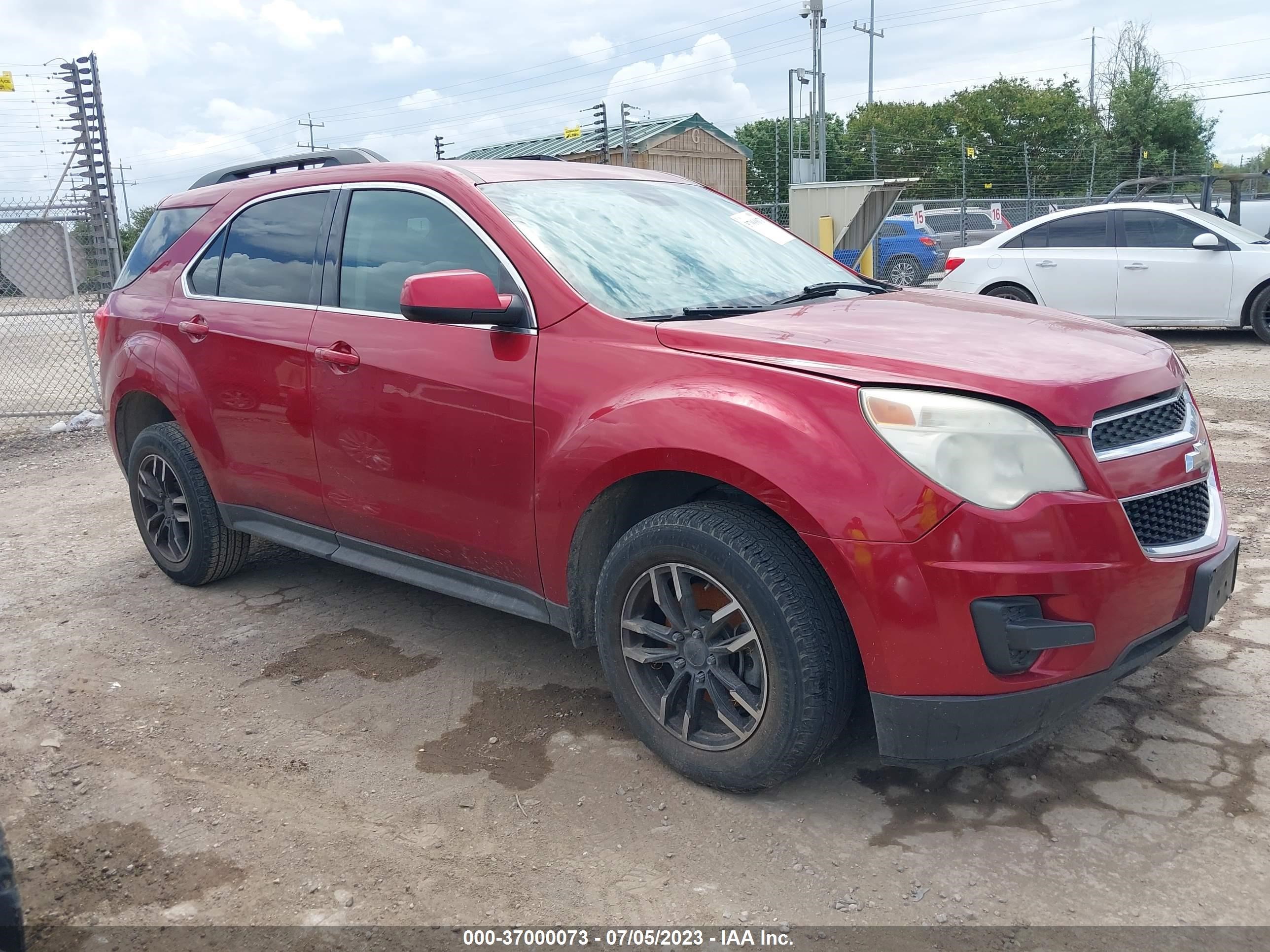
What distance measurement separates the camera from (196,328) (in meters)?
4.38

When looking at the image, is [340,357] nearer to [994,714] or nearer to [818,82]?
[994,714]

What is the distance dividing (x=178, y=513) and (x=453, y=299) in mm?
2385

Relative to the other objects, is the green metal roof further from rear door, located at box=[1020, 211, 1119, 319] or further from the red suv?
the red suv

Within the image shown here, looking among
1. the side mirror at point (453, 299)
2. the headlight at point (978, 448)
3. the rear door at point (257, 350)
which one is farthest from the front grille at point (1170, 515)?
the rear door at point (257, 350)

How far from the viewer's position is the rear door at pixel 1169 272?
35.1 ft

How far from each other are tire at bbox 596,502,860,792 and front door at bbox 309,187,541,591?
1.43ft

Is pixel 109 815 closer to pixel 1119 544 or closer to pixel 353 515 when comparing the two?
pixel 353 515

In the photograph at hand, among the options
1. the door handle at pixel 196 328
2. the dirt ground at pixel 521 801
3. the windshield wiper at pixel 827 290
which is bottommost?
the dirt ground at pixel 521 801

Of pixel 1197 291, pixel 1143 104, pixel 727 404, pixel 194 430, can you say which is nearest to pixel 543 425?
pixel 727 404

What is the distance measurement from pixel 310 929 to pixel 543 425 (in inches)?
57.8

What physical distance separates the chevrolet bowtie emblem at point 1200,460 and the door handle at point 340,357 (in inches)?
102

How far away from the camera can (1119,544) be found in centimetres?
253

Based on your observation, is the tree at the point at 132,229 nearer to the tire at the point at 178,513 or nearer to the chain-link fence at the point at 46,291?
the chain-link fence at the point at 46,291

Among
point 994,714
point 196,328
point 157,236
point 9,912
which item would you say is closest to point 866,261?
point 157,236
